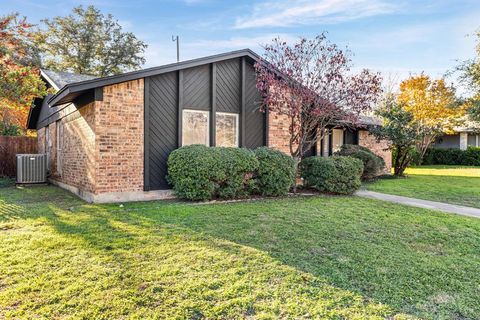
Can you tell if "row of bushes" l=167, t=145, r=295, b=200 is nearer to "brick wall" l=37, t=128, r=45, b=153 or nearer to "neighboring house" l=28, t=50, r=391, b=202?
"neighboring house" l=28, t=50, r=391, b=202

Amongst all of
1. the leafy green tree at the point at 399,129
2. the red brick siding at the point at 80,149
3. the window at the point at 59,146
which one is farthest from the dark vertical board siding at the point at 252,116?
the leafy green tree at the point at 399,129

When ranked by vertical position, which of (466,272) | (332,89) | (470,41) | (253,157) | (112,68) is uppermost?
(112,68)

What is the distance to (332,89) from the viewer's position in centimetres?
912

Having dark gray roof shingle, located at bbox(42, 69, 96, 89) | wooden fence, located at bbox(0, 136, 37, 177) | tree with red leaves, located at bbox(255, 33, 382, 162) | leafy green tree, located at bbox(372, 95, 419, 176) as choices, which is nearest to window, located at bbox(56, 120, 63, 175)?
dark gray roof shingle, located at bbox(42, 69, 96, 89)

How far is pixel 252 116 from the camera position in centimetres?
1004

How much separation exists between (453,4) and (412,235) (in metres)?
9.93

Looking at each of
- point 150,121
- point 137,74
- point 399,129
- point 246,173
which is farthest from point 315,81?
point 399,129

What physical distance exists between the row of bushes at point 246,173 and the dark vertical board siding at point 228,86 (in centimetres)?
181

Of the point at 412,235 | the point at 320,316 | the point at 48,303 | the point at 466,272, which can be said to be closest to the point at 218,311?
the point at 320,316

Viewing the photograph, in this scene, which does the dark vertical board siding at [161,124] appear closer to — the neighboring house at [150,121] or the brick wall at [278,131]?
the neighboring house at [150,121]

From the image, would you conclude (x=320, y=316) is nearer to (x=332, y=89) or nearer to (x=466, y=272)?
(x=466, y=272)

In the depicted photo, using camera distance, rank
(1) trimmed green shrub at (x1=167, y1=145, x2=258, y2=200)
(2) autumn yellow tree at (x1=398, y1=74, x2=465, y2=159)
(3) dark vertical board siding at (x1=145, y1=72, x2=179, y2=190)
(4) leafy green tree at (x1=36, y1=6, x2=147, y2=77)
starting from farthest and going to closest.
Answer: (4) leafy green tree at (x1=36, y1=6, x2=147, y2=77) → (2) autumn yellow tree at (x1=398, y1=74, x2=465, y2=159) → (3) dark vertical board siding at (x1=145, y1=72, x2=179, y2=190) → (1) trimmed green shrub at (x1=167, y1=145, x2=258, y2=200)

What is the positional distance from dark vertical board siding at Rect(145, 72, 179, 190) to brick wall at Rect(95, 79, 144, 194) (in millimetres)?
290

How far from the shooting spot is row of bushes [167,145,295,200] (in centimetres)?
757
